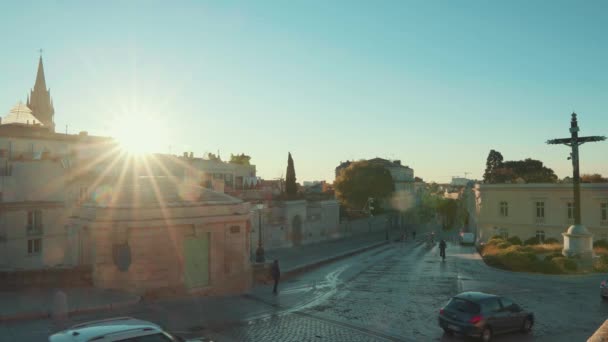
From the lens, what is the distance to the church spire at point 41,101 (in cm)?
10588

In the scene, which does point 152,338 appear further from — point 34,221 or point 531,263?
point 34,221

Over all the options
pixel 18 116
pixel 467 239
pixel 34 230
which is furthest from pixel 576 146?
pixel 18 116

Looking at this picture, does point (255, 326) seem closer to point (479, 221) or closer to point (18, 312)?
point (18, 312)

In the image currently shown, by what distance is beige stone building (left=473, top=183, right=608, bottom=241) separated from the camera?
44875 millimetres

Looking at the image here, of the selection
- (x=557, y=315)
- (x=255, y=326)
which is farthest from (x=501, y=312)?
(x=255, y=326)

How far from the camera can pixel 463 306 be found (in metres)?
14.3

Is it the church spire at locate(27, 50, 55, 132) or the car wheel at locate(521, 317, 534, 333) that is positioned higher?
the church spire at locate(27, 50, 55, 132)

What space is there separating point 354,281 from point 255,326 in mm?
11685

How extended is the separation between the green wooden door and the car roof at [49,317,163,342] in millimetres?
9726

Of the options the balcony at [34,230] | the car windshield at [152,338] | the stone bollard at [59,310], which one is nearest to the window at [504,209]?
the stone bollard at [59,310]

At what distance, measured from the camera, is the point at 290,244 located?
52750 millimetres

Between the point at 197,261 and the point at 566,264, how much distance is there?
21897 mm

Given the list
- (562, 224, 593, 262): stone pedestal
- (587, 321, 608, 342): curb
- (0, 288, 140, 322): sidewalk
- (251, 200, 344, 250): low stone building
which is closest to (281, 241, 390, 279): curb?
(251, 200, 344, 250): low stone building

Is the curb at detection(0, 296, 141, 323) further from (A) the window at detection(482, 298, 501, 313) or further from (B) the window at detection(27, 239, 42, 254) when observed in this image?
(B) the window at detection(27, 239, 42, 254)
